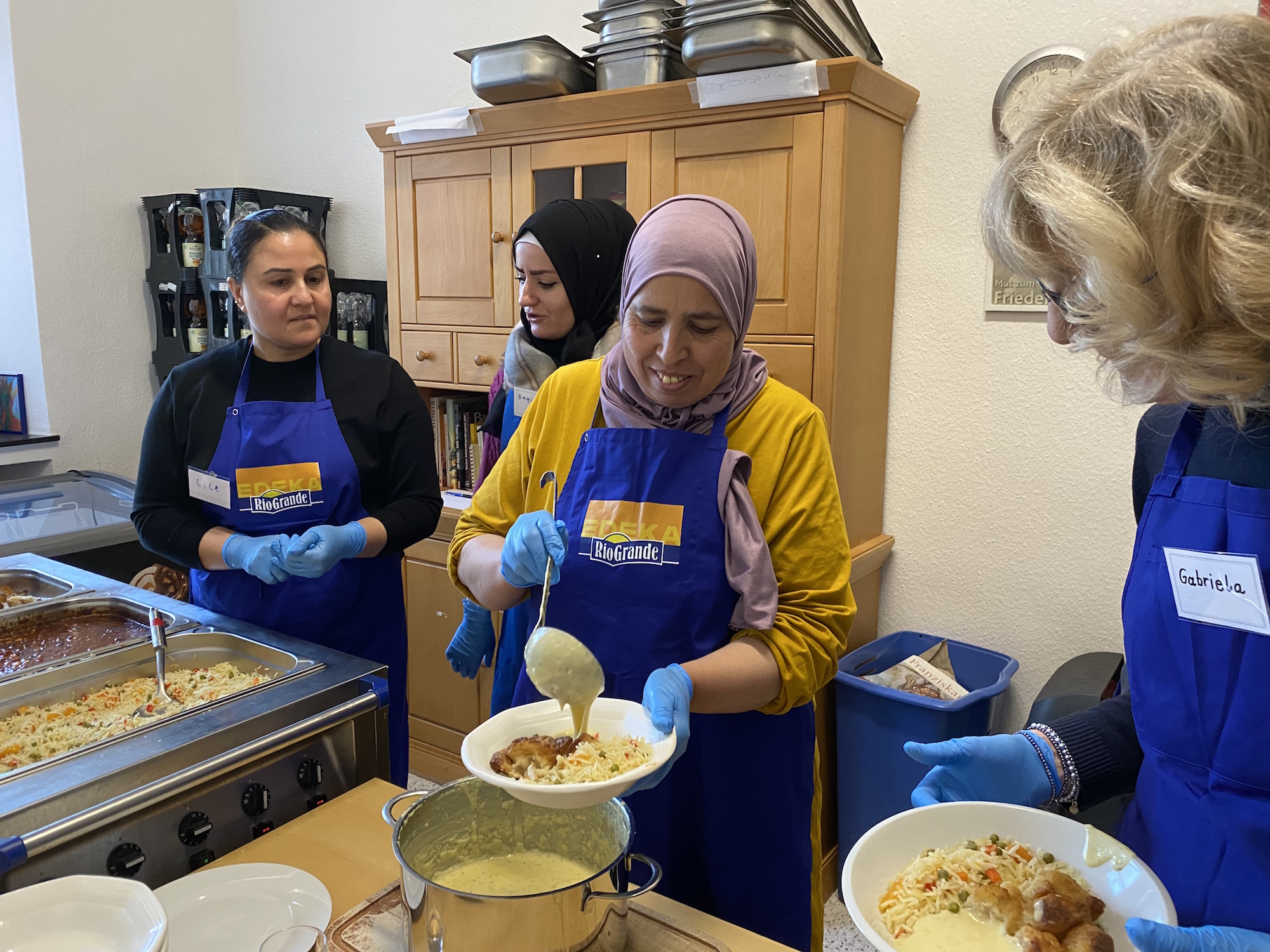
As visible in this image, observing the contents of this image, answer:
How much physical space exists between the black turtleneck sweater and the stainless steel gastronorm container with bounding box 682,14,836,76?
44.4 inches

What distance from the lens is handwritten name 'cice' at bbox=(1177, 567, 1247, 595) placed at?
2.96ft

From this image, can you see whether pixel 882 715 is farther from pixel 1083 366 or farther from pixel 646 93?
pixel 646 93

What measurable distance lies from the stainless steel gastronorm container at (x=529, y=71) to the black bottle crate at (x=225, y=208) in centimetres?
117

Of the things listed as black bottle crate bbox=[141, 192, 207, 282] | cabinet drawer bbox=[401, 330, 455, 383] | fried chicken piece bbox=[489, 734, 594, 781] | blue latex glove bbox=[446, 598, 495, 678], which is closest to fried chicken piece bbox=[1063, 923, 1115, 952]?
fried chicken piece bbox=[489, 734, 594, 781]

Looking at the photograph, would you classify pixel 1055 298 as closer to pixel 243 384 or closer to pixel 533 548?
pixel 533 548

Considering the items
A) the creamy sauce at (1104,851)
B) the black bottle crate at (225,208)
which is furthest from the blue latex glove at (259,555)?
the black bottle crate at (225,208)

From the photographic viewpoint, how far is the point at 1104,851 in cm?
96

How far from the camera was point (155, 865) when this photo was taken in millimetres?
1197

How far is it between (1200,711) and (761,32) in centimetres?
186

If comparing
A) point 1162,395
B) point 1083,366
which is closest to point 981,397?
point 1083,366

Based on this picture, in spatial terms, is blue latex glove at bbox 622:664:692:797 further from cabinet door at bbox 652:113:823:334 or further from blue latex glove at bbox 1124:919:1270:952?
cabinet door at bbox 652:113:823:334

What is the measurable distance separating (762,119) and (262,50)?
297 cm

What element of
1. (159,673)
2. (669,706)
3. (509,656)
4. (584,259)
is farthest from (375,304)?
(669,706)

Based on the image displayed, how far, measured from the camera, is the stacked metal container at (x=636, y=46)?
8.18ft
